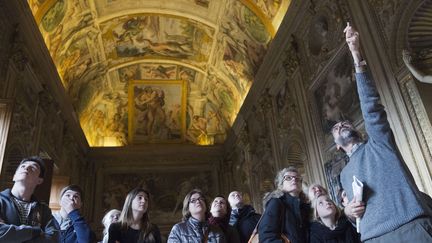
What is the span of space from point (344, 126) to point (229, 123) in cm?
1596

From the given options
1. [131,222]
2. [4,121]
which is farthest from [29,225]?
[4,121]

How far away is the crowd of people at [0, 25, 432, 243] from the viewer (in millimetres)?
2270

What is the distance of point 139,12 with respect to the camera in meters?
14.7

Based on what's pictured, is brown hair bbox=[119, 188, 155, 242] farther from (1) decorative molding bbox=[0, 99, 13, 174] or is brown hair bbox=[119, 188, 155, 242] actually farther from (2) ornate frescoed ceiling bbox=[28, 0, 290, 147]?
(2) ornate frescoed ceiling bbox=[28, 0, 290, 147]

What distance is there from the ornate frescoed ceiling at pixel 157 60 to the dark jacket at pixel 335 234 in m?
8.77

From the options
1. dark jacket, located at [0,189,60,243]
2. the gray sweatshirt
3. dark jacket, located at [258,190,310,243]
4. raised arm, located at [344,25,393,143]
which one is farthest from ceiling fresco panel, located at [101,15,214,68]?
the gray sweatshirt

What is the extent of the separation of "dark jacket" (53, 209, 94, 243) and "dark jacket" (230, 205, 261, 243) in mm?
1787

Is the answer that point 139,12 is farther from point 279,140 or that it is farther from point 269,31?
point 279,140

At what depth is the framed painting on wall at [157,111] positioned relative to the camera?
18844 mm

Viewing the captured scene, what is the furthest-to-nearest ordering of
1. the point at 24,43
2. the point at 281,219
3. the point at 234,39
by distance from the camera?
the point at 234,39
the point at 24,43
the point at 281,219

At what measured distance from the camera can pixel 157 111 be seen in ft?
63.3

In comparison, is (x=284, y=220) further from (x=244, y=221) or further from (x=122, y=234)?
(x=122, y=234)

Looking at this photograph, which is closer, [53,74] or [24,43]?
[24,43]

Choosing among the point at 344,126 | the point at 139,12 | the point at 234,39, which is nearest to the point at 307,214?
the point at 344,126
